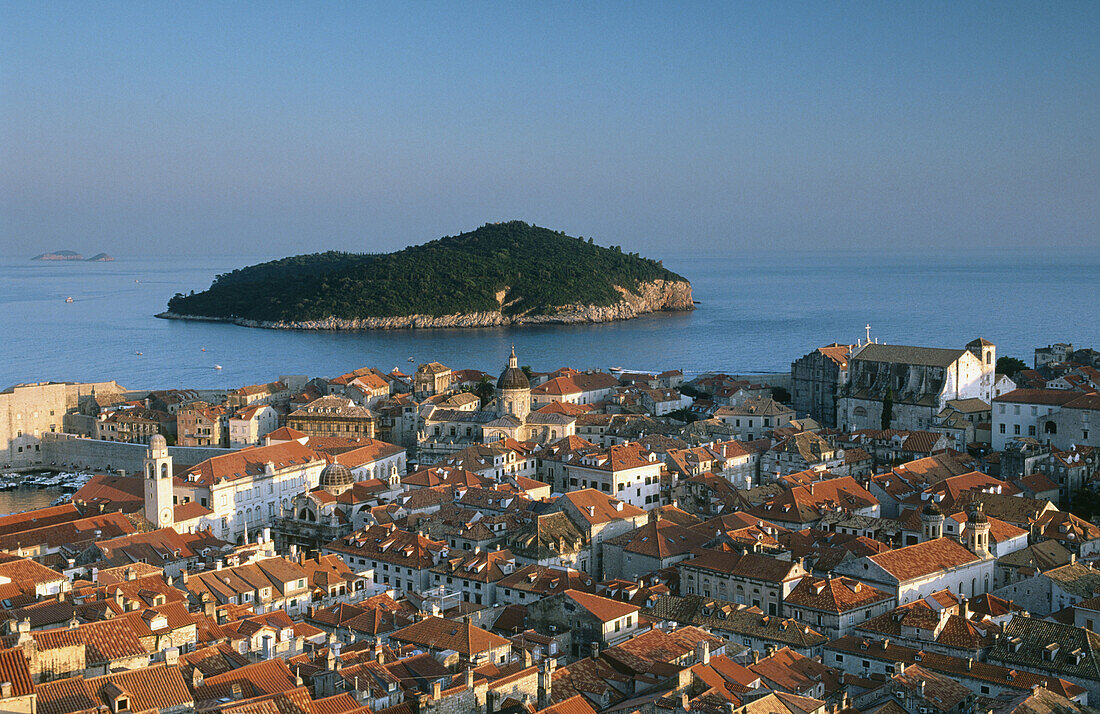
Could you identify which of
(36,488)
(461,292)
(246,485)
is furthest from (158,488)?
(461,292)

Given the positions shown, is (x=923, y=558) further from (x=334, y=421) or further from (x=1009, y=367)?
(x=1009, y=367)

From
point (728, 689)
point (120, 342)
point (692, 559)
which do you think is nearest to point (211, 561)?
point (692, 559)

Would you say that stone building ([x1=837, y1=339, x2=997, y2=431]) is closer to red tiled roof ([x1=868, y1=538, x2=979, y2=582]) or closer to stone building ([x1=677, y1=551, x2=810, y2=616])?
red tiled roof ([x1=868, y1=538, x2=979, y2=582])

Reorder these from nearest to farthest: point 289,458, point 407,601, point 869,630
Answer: point 869,630
point 407,601
point 289,458

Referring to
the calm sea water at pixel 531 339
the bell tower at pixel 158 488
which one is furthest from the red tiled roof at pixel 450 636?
the calm sea water at pixel 531 339

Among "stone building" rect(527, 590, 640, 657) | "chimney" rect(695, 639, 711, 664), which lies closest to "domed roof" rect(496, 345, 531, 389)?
"stone building" rect(527, 590, 640, 657)

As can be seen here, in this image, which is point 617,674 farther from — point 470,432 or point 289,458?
point 470,432
